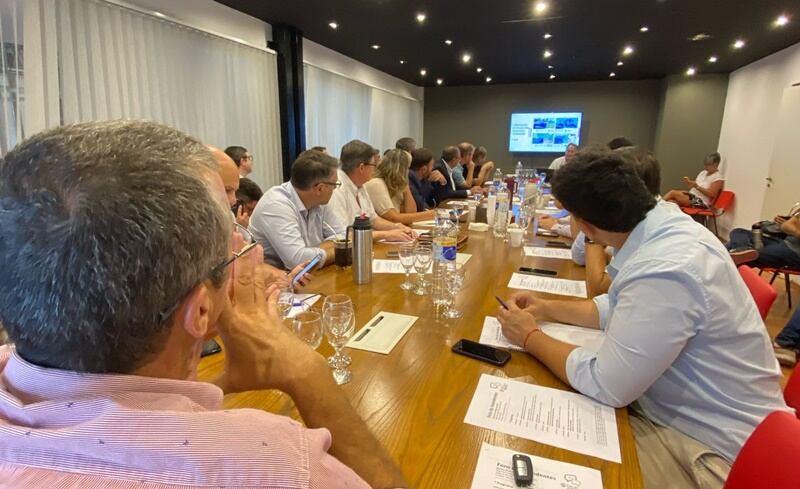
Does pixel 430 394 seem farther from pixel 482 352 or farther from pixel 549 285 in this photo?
pixel 549 285

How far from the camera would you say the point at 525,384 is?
1063 mm

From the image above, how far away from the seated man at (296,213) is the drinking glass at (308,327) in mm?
978

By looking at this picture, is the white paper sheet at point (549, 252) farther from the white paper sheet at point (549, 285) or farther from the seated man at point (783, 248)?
the seated man at point (783, 248)

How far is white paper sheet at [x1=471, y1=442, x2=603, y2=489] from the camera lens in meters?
0.76

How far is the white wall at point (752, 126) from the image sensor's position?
579 centimetres

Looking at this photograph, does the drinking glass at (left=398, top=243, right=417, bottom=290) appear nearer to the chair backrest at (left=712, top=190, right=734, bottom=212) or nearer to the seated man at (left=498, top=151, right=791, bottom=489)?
the seated man at (left=498, top=151, right=791, bottom=489)

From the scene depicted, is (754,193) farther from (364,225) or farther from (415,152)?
(364,225)

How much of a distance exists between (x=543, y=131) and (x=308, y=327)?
31.6 ft

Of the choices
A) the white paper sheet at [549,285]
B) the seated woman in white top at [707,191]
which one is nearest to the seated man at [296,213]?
the white paper sheet at [549,285]

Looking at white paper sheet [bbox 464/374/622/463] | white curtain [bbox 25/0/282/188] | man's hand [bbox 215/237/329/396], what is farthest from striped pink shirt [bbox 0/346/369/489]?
white curtain [bbox 25/0/282/188]

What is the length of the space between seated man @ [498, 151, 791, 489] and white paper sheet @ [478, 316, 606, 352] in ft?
0.14

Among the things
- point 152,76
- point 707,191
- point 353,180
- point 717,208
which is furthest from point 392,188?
point 707,191

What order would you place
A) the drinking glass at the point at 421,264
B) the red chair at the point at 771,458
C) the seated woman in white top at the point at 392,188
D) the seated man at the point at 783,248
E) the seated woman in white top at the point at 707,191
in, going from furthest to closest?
the seated woman in white top at the point at 707,191
the seated woman in white top at the point at 392,188
the seated man at the point at 783,248
the drinking glass at the point at 421,264
the red chair at the point at 771,458

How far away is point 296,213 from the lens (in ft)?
8.08
